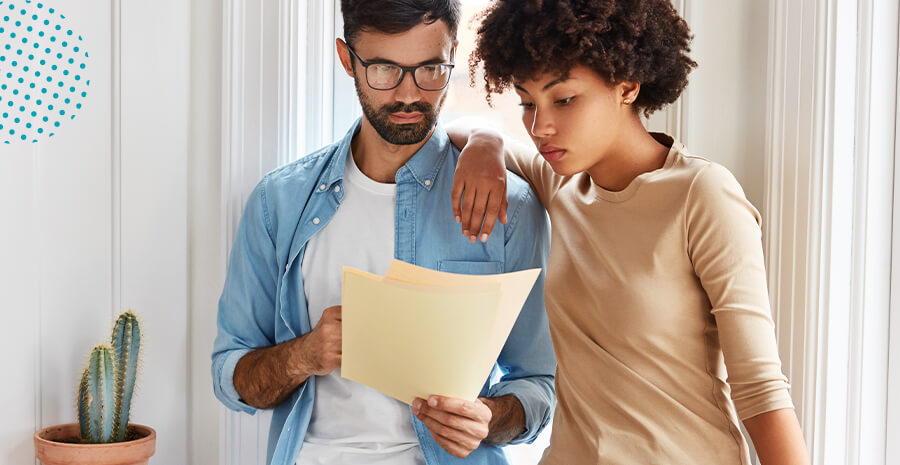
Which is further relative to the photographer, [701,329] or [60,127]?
[60,127]

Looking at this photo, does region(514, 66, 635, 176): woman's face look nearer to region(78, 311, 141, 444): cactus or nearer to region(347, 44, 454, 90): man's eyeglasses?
region(347, 44, 454, 90): man's eyeglasses

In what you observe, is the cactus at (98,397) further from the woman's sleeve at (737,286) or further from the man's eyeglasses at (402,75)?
the woman's sleeve at (737,286)

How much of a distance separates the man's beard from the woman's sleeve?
639 millimetres

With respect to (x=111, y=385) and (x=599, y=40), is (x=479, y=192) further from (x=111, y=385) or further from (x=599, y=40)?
(x=111, y=385)

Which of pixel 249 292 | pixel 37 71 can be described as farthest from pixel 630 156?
pixel 37 71

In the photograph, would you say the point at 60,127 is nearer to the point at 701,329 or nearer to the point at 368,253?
the point at 368,253

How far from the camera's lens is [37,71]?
5.20 feet

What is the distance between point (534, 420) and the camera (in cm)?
142

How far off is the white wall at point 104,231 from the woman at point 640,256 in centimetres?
97

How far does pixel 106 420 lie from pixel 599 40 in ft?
4.04

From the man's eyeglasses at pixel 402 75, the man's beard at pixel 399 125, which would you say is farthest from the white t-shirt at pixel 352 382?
the man's eyeglasses at pixel 402 75

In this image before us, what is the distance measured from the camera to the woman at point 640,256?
94 cm

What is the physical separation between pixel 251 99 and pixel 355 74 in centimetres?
38

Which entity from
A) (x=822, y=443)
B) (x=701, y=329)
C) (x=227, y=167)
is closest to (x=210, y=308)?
(x=227, y=167)
